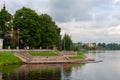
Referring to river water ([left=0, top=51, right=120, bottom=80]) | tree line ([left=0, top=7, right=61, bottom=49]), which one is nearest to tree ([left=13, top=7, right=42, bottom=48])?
tree line ([left=0, top=7, right=61, bottom=49])

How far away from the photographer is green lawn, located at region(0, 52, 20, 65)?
90.7m

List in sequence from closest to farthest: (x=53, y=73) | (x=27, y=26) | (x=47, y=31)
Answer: (x=53, y=73) < (x=27, y=26) < (x=47, y=31)

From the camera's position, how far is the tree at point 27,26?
10938cm

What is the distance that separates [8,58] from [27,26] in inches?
796

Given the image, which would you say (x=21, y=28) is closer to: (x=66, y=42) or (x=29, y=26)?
(x=29, y=26)

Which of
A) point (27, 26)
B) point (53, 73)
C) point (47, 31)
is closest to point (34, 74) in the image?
point (53, 73)

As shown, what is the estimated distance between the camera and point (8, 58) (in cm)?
9375

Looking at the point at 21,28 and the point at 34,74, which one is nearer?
the point at 34,74

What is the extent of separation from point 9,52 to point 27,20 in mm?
16138

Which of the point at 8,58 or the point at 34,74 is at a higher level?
the point at 8,58

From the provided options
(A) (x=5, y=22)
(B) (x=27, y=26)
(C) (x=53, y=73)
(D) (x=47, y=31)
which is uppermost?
(A) (x=5, y=22)

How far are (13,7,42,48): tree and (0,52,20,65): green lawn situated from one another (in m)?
12.7

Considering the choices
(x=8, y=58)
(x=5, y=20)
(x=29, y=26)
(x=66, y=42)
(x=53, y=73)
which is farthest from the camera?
(x=66, y=42)

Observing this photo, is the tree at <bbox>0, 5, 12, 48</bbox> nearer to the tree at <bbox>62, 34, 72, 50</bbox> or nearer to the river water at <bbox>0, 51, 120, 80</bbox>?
the river water at <bbox>0, 51, 120, 80</bbox>
